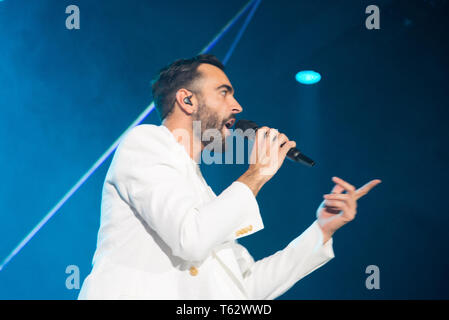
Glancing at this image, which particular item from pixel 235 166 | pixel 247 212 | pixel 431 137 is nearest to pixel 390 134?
pixel 431 137

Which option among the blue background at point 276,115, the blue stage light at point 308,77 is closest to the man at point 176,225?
the blue background at point 276,115

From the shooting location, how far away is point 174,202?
99 cm

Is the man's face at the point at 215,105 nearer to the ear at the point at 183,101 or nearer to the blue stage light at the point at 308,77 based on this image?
the ear at the point at 183,101

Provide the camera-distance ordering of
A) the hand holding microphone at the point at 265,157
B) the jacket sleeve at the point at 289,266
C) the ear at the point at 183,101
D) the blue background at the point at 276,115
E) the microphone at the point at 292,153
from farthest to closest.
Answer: the blue background at the point at 276,115 < the ear at the point at 183,101 < the jacket sleeve at the point at 289,266 < the microphone at the point at 292,153 < the hand holding microphone at the point at 265,157

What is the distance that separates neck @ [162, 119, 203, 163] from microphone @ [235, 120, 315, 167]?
0.17 m

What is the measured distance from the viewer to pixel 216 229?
0.99 meters

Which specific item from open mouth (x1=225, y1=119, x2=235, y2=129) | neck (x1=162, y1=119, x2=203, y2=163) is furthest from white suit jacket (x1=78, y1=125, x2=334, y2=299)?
open mouth (x1=225, y1=119, x2=235, y2=129)

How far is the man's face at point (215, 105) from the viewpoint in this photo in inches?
57.7

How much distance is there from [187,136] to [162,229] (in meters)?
0.51

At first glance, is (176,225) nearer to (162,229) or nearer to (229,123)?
(162,229)

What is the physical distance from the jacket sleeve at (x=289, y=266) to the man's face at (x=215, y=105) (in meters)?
0.45

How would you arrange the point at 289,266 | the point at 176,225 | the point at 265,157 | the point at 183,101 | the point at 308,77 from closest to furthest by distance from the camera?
1. the point at 176,225
2. the point at 265,157
3. the point at 289,266
4. the point at 183,101
5. the point at 308,77

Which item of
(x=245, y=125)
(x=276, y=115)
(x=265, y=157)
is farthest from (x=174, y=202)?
(x=276, y=115)

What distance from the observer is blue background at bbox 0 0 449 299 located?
2.48 m
